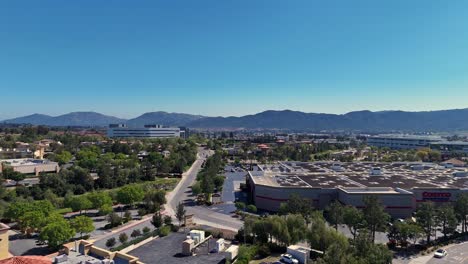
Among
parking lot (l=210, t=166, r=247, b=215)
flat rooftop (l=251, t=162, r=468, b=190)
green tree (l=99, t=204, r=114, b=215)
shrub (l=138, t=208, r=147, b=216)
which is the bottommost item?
parking lot (l=210, t=166, r=247, b=215)

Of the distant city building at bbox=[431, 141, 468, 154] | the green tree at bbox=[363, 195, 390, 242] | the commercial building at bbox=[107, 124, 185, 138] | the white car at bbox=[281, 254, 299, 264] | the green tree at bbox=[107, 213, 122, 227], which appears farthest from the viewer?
the commercial building at bbox=[107, 124, 185, 138]

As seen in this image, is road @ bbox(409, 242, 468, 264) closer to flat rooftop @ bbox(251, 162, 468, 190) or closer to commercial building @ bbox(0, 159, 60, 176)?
flat rooftop @ bbox(251, 162, 468, 190)

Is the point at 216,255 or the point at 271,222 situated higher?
the point at 271,222

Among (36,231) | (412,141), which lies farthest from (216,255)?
(412,141)

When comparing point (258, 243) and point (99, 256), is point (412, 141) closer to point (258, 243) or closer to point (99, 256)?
point (258, 243)

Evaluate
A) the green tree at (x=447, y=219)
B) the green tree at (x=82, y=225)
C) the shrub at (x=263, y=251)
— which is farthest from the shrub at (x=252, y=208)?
the green tree at (x=447, y=219)

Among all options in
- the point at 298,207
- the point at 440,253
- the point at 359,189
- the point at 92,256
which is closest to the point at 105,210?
the point at 92,256

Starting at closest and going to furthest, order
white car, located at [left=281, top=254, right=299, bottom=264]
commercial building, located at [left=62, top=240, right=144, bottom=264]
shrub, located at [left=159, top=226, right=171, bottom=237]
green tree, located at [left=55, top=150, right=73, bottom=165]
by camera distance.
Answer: commercial building, located at [left=62, top=240, right=144, bottom=264] < white car, located at [left=281, top=254, right=299, bottom=264] < shrub, located at [left=159, top=226, right=171, bottom=237] < green tree, located at [left=55, top=150, right=73, bottom=165]

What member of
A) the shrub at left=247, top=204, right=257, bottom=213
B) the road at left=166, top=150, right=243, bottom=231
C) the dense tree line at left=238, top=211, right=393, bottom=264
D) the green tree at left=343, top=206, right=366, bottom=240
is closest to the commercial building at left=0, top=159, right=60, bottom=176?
the road at left=166, top=150, right=243, bottom=231
